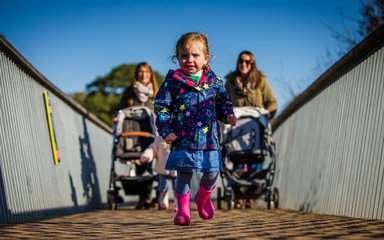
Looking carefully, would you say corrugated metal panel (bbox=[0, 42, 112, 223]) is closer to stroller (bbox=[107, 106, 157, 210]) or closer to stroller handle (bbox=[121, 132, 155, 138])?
stroller (bbox=[107, 106, 157, 210])

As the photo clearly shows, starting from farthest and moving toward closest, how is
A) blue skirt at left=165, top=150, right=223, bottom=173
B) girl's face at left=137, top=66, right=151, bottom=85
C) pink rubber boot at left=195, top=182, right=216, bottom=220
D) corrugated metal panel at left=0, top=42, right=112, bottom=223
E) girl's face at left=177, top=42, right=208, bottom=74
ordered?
girl's face at left=137, top=66, right=151, bottom=85 → corrugated metal panel at left=0, top=42, right=112, bottom=223 → pink rubber boot at left=195, top=182, right=216, bottom=220 → girl's face at left=177, top=42, right=208, bottom=74 → blue skirt at left=165, top=150, right=223, bottom=173

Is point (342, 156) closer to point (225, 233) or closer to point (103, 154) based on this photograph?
point (225, 233)

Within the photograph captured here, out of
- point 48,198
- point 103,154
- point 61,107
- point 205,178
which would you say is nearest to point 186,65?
point 205,178

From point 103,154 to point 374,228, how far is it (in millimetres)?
9113

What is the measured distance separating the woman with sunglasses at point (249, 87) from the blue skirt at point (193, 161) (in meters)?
3.88

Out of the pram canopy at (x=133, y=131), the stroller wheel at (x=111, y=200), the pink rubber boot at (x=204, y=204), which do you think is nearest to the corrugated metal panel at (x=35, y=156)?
the stroller wheel at (x=111, y=200)

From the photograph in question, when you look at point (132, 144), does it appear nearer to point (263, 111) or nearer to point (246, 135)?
point (246, 135)

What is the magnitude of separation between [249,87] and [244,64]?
33 centimetres

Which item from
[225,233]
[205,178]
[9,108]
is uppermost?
[9,108]

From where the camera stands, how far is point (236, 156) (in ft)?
27.2

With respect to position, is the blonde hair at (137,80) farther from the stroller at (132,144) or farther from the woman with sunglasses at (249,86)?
the woman with sunglasses at (249,86)

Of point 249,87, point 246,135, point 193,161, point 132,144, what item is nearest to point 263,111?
point 246,135

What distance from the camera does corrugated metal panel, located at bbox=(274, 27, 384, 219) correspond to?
5.20m

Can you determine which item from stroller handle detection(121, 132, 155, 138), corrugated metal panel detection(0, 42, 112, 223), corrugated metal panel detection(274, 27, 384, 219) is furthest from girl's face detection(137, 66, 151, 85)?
corrugated metal panel detection(274, 27, 384, 219)
